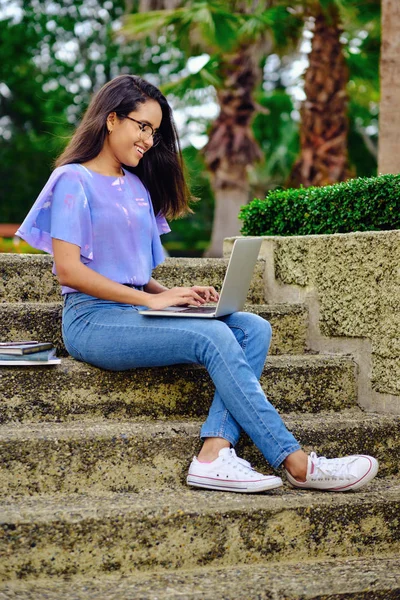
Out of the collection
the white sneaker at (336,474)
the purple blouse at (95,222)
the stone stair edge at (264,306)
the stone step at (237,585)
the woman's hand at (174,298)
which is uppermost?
the purple blouse at (95,222)

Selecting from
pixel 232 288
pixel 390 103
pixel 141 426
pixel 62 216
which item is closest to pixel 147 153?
pixel 62 216

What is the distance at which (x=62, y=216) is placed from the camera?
315 centimetres

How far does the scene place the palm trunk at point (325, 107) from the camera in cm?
1009

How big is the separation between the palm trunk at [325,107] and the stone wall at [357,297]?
242 inches

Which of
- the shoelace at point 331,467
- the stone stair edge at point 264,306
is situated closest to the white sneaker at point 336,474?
the shoelace at point 331,467

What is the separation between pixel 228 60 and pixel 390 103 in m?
7.52

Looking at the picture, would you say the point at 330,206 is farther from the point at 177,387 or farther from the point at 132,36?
the point at 132,36

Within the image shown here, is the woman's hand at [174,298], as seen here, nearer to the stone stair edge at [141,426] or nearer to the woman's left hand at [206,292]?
the woman's left hand at [206,292]

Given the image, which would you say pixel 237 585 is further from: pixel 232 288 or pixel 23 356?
pixel 23 356

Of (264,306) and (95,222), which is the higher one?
(95,222)

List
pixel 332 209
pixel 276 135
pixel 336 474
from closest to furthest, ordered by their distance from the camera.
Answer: pixel 336 474 < pixel 332 209 < pixel 276 135

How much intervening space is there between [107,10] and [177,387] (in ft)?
74.3

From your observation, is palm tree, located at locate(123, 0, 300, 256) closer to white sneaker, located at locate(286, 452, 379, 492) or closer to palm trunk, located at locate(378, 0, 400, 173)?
palm trunk, located at locate(378, 0, 400, 173)

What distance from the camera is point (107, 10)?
24000 mm
